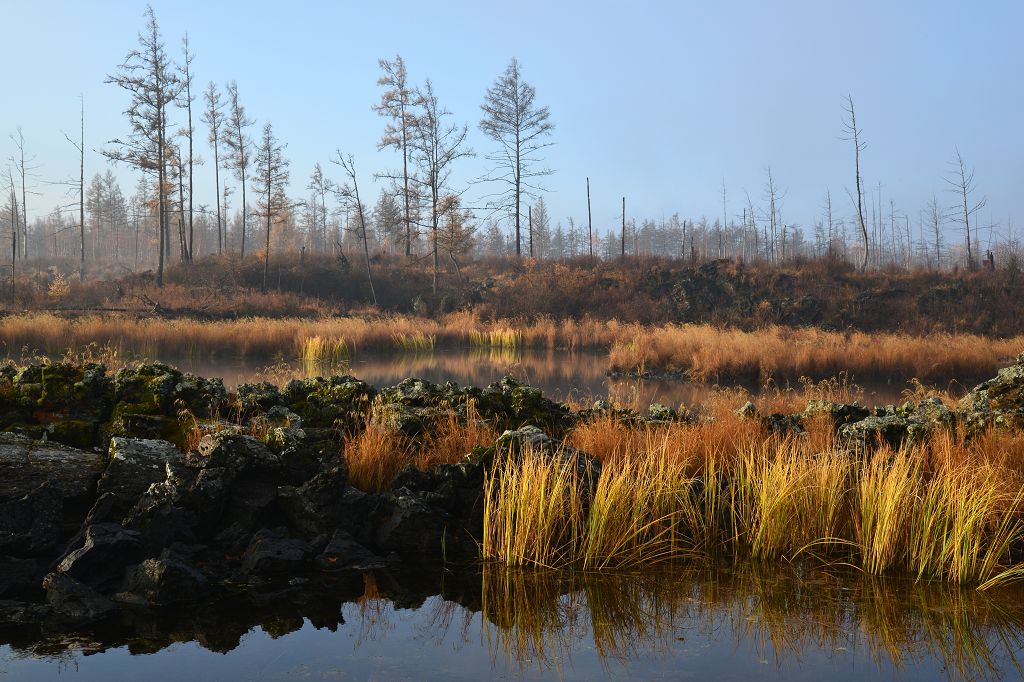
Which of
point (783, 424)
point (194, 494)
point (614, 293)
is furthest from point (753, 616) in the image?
point (614, 293)

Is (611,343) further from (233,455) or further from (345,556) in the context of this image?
(345,556)

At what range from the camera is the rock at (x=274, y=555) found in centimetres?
530

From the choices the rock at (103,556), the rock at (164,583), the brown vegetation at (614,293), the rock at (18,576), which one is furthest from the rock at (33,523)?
the brown vegetation at (614,293)

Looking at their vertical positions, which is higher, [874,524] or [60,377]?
[60,377]

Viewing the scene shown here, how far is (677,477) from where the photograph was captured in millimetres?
6141

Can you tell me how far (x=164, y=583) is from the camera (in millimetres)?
4820

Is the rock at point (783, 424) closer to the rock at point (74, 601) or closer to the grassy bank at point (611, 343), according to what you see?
the rock at point (74, 601)

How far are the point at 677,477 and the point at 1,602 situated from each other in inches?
192

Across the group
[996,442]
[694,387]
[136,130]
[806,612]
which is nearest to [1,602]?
[806,612]

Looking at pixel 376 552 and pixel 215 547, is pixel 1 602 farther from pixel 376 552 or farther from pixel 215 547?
pixel 376 552

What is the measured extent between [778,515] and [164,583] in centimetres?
448

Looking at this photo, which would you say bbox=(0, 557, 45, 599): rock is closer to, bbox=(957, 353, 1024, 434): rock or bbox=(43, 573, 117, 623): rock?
bbox=(43, 573, 117, 623): rock

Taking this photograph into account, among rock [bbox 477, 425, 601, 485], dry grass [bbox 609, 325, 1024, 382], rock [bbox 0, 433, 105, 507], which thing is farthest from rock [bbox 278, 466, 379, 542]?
dry grass [bbox 609, 325, 1024, 382]

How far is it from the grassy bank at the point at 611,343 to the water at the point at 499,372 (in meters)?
1.06
